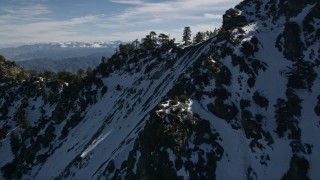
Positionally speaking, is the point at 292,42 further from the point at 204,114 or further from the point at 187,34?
the point at 187,34

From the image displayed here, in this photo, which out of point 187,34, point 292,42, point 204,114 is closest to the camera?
point 204,114

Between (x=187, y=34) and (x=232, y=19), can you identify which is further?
(x=187, y=34)

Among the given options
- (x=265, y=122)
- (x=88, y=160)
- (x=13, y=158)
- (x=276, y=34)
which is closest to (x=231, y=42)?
(x=276, y=34)

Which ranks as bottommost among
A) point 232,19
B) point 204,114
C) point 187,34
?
point 204,114

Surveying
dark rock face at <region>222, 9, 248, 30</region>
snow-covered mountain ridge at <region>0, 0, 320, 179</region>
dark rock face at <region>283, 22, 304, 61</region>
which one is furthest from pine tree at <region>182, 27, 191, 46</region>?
dark rock face at <region>283, 22, 304, 61</region>

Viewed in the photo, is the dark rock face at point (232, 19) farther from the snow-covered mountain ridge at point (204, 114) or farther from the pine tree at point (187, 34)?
the pine tree at point (187, 34)

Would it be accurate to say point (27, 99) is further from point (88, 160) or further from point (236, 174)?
point (236, 174)

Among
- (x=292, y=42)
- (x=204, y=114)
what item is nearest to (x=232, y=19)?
(x=292, y=42)

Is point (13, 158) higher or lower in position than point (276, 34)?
lower

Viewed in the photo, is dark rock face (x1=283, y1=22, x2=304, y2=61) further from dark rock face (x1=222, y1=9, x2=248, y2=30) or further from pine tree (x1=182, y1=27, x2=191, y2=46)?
pine tree (x1=182, y1=27, x2=191, y2=46)
